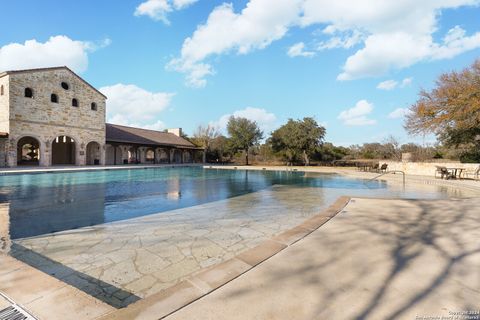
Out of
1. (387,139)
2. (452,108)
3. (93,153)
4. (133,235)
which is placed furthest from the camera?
(387,139)

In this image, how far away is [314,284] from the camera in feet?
7.04

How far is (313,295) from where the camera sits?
6.48ft

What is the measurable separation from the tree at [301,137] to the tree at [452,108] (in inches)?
407

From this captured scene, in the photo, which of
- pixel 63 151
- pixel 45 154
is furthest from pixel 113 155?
pixel 45 154

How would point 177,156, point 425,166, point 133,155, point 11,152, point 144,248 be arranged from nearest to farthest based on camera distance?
point 144,248
point 425,166
point 11,152
point 133,155
point 177,156

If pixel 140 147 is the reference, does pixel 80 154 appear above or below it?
below

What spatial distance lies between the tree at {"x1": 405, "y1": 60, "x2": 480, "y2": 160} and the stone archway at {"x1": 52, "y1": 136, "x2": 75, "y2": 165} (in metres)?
30.0

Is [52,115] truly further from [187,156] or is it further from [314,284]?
[314,284]

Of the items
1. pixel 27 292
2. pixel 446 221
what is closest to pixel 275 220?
pixel 446 221

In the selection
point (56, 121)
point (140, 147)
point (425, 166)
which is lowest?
point (425, 166)

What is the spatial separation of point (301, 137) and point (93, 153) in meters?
21.5

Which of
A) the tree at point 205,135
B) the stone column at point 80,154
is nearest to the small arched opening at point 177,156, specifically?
the tree at point 205,135

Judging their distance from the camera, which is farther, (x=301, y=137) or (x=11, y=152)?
(x=301, y=137)

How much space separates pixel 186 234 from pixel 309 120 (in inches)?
937
